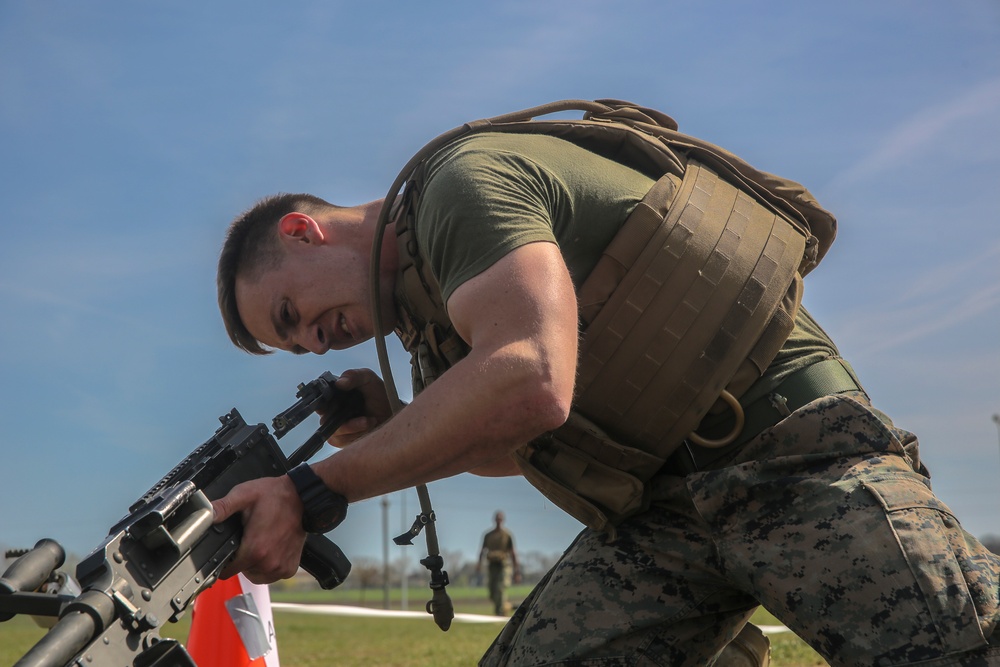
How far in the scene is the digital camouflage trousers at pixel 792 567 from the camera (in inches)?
97.1

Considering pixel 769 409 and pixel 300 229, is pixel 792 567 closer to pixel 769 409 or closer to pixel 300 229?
pixel 769 409

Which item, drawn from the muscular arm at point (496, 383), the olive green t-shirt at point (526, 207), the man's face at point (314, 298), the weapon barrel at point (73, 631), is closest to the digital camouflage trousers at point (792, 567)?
the olive green t-shirt at point (526, 207)

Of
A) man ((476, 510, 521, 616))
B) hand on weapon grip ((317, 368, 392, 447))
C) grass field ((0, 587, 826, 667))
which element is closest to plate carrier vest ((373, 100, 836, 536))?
hand on weapon grip ((317, 368, 392, 447))

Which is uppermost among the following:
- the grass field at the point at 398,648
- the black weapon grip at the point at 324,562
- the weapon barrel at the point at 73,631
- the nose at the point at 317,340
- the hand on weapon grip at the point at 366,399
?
the nose at the point at 317,340

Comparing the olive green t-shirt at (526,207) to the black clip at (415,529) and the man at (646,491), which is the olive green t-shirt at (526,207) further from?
the black clip at (415,529)

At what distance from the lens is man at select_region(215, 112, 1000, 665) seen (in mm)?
2428

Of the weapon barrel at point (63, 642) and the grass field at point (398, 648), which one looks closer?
the weapon barrel at point (63, 642)

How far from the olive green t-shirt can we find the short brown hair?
891mm

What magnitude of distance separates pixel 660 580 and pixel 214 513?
1366 mm

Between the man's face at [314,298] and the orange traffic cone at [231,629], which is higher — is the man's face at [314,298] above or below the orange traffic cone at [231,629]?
above

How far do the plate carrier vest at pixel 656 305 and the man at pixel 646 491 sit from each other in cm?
9

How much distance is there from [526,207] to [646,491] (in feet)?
3.44

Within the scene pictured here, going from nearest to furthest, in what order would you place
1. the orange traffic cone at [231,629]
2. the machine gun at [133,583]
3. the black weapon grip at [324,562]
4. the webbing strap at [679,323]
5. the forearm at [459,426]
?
the machine gun at [133,583] < the forearm at [459,426] < the webbing strap at [679,323] < the black weapon grip at [324,562] < the orange traffic cone at [231,629]

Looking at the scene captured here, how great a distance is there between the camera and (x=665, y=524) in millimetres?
3057
